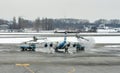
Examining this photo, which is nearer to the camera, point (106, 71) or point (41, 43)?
point (106, 71)

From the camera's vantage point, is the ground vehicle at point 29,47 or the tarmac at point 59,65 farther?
the ground vehicle at point 29,47

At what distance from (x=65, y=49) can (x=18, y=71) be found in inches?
715

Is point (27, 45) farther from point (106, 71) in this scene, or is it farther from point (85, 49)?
point (106, 71)

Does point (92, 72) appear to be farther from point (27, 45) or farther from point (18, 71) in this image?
point (27, 45)

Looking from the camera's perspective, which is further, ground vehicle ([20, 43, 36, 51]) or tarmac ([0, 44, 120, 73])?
ground vehicle ([20, 43, 36, 51])

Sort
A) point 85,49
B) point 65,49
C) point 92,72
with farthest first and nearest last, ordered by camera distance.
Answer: point 85,49, point 65,49, point 92,72

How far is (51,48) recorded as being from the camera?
39000mm

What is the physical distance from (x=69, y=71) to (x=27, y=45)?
20587 millimetres

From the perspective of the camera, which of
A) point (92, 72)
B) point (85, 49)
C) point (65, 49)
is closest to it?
point (92, 72)

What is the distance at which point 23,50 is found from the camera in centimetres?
3909

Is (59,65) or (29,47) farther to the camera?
(29,47)

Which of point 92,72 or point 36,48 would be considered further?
point 36,48

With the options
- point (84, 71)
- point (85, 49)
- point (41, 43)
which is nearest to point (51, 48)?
point (41, 43)

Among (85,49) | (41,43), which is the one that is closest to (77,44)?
(85,49)
